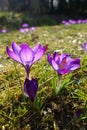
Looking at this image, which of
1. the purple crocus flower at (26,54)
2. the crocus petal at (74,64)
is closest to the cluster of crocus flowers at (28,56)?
the purple crocus flower at (26,54)

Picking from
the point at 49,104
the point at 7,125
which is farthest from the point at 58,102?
the point at 7,125

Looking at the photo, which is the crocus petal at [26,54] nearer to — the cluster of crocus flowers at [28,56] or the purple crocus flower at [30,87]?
the cluster of crocus flowers at [28,56]

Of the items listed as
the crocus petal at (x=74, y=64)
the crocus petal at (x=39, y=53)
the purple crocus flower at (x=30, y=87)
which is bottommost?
the purple crocus flower at (x=30, y=87)

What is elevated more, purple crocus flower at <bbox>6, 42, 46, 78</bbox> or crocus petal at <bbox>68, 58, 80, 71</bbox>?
purple crocus flower at <bbox>6, 42, 46, 78</bbox>

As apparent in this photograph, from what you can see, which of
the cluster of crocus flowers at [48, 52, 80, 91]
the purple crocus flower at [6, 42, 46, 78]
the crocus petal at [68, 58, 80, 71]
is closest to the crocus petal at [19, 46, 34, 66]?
the purple crocus flower at [6, 42, 46, 78]

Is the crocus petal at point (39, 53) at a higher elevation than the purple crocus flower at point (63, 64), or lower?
higher

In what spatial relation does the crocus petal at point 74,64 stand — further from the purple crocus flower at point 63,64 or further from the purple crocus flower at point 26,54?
the purple crocus flower at point 26,54

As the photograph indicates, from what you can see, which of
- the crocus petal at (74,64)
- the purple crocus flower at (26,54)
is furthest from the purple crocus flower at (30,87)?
the crocus petal at (74,64)

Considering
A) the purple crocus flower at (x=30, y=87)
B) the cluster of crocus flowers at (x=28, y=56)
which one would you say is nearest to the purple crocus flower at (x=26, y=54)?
the cluster of crocus flowers at (x=28, y=56)

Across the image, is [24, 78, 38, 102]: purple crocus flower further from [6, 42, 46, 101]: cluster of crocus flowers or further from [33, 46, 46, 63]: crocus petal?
[33, 46, 46, 63]: crocus petal

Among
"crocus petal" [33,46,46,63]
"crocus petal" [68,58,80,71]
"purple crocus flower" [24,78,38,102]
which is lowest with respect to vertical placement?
"purple crocus flower" [24,78,38,102]

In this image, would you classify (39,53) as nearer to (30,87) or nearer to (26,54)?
(26,54)
